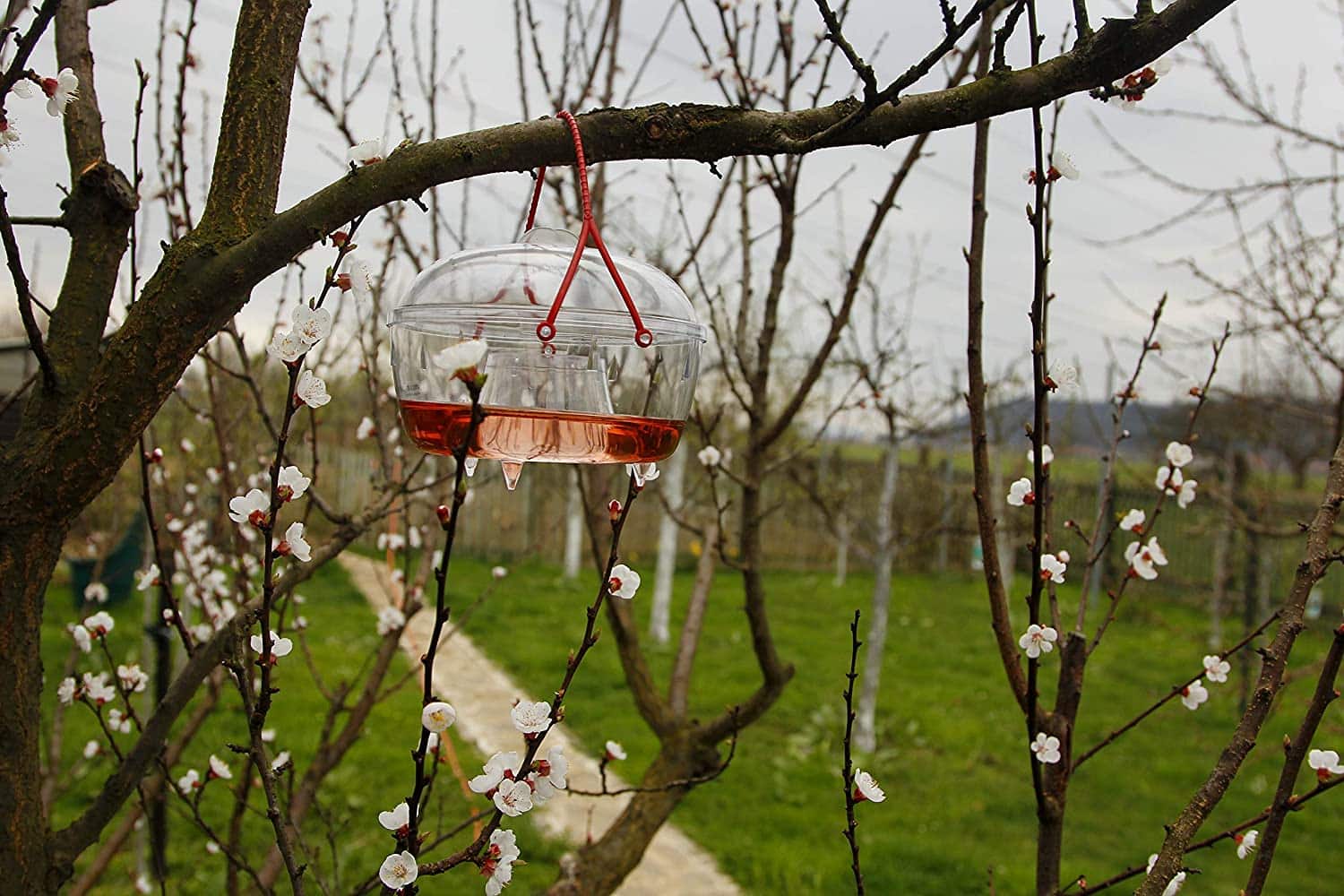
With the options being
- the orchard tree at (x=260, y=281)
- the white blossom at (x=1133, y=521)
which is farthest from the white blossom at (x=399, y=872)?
the white blossom at (x=1133, y=521)

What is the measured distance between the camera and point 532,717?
113cm

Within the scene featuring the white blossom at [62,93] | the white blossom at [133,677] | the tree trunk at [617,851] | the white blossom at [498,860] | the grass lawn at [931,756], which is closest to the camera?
the white blossom at [498,860]

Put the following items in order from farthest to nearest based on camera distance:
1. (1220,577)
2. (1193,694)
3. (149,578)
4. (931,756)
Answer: (1220,577) → (931,756) → (149,578) → (1193,694)

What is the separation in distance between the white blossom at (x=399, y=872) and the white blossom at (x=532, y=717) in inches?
6.6

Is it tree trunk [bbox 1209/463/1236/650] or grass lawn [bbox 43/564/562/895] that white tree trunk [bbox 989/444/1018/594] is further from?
grass lawn [bbox 43/564/562/895]

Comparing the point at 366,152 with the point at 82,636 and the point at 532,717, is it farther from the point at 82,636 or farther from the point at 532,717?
the point at 82,636

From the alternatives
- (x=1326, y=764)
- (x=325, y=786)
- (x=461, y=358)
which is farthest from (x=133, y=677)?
(x=325, y=786)

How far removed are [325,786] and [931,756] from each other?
366 cm

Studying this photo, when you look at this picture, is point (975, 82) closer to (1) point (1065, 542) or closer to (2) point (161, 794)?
(2) point (161, 794)

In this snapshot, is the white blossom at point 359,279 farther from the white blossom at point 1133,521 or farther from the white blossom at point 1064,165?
the white blossom at point 1133,521

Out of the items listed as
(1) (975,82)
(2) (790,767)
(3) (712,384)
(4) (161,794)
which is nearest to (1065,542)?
(3) (712,384)

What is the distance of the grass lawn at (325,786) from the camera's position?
15.4 ft

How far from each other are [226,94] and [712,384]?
11293 millimetres

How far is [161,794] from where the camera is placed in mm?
2715
